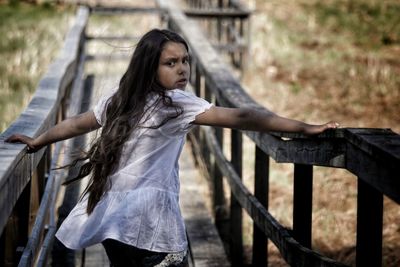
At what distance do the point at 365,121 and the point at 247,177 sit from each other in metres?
1.85

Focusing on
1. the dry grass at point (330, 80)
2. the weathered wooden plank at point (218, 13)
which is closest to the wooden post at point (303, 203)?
the dry grass at point (330, 80)

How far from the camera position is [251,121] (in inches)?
111

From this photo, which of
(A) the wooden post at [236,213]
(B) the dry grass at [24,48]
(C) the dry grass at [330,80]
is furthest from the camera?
(B) the dry grass at [24,48]

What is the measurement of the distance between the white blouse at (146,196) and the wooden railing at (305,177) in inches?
17.9

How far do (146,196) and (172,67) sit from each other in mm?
474

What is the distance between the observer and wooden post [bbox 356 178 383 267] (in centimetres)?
250

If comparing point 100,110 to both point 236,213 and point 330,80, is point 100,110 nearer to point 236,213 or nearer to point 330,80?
point 236,213

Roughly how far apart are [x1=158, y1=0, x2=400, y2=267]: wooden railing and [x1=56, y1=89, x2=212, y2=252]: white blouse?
45cm

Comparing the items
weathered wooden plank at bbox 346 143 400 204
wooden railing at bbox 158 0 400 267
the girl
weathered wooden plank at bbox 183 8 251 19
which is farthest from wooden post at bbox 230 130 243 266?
weathered wooden plank at bbox 183 8 251 19

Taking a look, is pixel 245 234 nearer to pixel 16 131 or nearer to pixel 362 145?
pixel 16 131

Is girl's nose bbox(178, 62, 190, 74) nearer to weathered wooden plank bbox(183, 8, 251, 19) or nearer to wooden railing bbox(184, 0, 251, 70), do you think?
wooden railing bbox(184, 0, 251, 70)

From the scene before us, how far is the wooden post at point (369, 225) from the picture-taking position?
2.50 metres

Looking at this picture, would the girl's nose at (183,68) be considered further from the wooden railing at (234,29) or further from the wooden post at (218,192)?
the wooden railing at (234,29)

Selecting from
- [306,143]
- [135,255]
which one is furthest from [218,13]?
[135,255]
